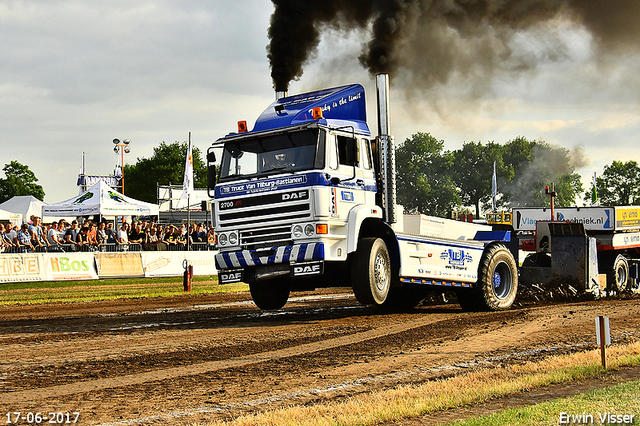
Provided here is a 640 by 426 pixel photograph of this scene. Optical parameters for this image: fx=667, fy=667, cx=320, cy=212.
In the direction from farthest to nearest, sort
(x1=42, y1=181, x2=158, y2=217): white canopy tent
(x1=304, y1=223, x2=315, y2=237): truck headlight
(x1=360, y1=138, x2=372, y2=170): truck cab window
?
(x1=42, y1=181, x2=158, y2=217): white canopy tent
(x1=360, y1=138, x2=372, y2=170): truck cab window
(x1=304, y1=223, x2=315, y2=237): truck headlight

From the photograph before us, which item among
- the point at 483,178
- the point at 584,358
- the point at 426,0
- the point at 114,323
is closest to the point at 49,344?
the point at 114,323

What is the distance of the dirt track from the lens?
6.09 m

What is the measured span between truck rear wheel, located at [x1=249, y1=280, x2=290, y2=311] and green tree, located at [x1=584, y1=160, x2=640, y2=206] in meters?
81.6

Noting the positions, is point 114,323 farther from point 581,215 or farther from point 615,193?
point 615,193

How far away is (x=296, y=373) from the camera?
7223 millimetres

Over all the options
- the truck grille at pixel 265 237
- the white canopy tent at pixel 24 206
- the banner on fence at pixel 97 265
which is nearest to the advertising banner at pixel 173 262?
the banner on fence at pixel 97 265

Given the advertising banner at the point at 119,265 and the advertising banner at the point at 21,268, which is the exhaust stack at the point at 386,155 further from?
the advertising banner at the point at 119,265

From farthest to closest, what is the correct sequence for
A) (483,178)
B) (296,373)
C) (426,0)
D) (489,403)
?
1. (483,178)
2. (426,0)
3. (296,373)
4. (489,403)


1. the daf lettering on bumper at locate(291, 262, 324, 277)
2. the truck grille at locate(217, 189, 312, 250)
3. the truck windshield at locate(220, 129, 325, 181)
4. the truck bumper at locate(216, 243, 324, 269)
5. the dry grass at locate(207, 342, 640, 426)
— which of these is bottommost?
the dry grass at locate(207, 342, 640, 426)

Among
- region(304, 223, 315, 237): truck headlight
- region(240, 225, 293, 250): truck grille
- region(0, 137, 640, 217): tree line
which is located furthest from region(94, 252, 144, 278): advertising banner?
region(0, 137, 640, 217): tree line

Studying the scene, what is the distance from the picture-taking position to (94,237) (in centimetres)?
2475

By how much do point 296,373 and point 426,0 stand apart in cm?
1179

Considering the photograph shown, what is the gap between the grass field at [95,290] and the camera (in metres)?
19.2

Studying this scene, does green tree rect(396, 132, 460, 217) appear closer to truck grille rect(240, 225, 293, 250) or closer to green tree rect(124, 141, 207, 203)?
truck grille rect(240, 225, 293, 250)
